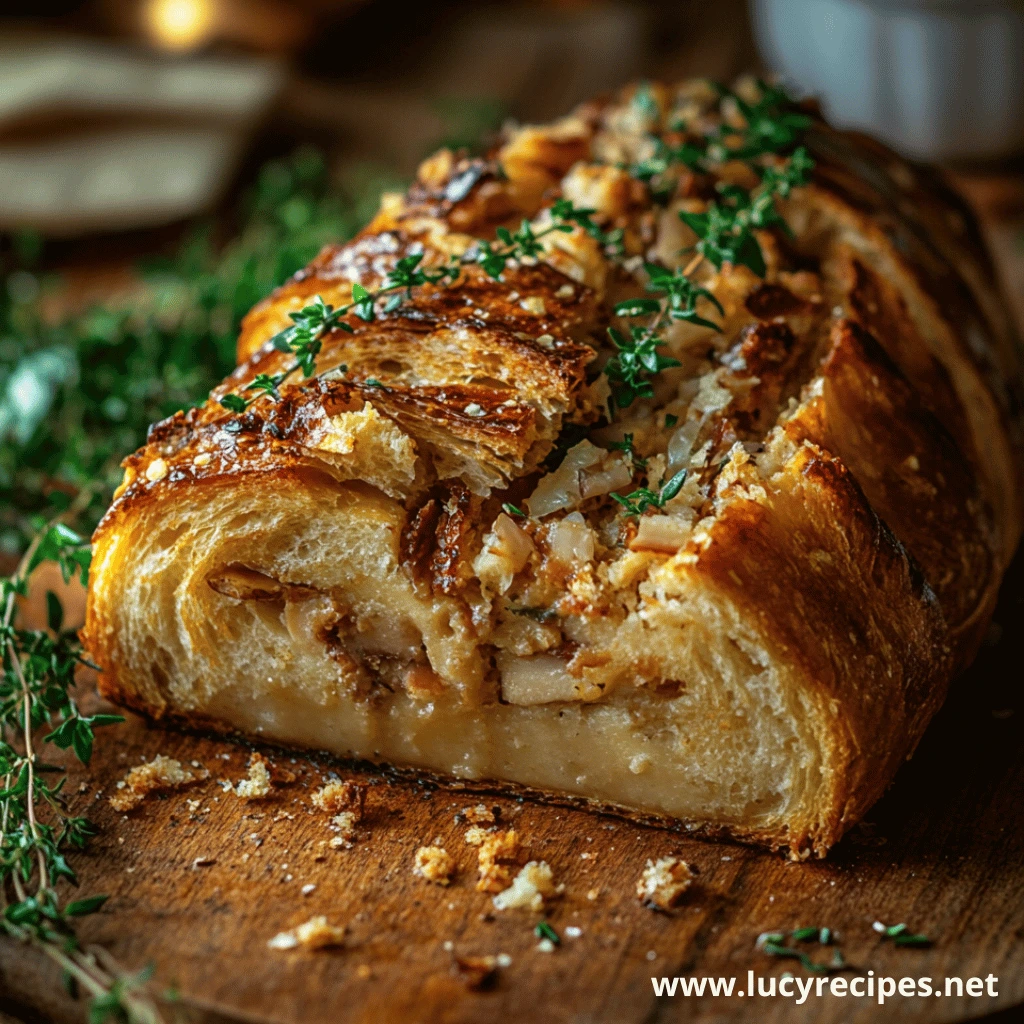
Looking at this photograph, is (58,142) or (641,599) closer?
(641,599)

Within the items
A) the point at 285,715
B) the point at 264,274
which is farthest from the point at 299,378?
the point at 264,274

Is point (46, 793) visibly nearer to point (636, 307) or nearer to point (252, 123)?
point (636, 307)

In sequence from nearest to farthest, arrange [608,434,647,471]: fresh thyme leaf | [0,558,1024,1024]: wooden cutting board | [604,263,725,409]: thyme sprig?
1. [0,558,1024,1024]: wooden cutting board
2. [608,434,647,471]: fresh thyme leaf
3. [604,263,725,409]: thyme sprig

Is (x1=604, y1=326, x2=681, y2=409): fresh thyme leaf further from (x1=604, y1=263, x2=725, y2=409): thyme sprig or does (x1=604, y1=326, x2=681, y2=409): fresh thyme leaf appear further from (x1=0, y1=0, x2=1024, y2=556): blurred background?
(x1=0, y1=0, x2=1024, y2=556): blurred background

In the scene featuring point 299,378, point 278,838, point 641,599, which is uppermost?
point 299,378

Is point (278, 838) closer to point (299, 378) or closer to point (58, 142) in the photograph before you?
point (299, 378)

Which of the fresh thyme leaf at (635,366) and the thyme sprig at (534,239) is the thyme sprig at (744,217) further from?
the fresh thyme leaf at (635,366)

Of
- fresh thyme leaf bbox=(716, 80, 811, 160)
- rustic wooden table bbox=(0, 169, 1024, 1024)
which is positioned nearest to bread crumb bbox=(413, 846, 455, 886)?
rustic wooden table bbox=(0, 169, 1024, 1024)
